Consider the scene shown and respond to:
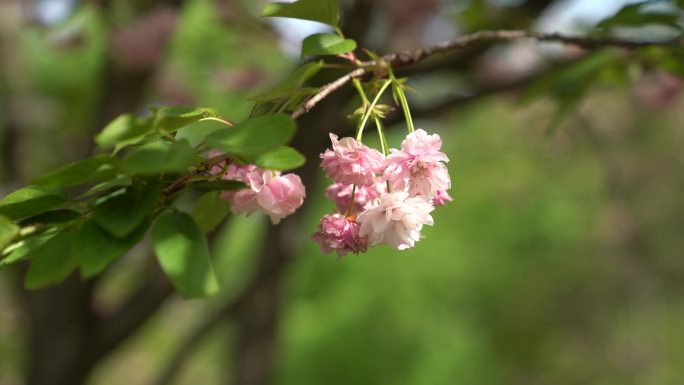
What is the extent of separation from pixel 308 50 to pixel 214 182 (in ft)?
0.55

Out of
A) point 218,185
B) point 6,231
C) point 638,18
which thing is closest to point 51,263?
point 6,231

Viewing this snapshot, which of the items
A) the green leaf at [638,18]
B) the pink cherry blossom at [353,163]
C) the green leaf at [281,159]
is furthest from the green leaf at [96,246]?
the green leaf at [638,18]

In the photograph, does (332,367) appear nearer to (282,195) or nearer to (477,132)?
(477,132)

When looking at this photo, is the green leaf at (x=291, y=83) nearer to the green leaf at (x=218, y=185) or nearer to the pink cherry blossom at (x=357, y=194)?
the green leaf at (x=218, y=185)

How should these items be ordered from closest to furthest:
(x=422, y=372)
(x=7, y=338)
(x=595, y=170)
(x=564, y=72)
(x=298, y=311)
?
(x=564, y=72)
(x=298, y=311)
(x=422, y=372)
(x=7, y=338)
(x=595, y=170)

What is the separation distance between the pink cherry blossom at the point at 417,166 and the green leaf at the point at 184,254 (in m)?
0.22

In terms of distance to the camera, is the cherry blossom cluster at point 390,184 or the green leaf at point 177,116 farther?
the cherry blossom cluster at point 390,184

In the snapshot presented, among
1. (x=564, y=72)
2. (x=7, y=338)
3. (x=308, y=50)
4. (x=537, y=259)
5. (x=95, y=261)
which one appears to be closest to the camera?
(x=95, y=261)

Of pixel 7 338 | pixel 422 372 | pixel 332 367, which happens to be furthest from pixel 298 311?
pixel 7 338

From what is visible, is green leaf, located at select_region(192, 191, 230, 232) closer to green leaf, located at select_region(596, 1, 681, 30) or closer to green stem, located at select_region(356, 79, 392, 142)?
green stem, located at select_region(356, 79, 392, 142)

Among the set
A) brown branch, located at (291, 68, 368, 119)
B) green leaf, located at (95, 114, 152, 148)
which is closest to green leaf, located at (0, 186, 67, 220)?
green leaf, located at (95, 114, 152, 148)

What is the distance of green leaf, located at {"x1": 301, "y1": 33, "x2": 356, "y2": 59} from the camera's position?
677mm

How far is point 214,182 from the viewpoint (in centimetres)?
61

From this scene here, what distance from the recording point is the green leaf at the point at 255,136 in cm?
55
